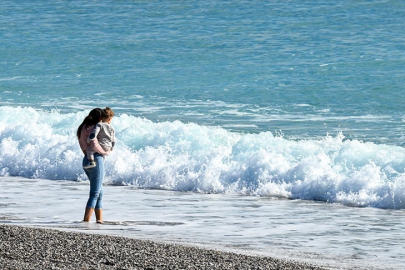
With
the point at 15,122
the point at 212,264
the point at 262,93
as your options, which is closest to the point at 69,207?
the point at 212,264

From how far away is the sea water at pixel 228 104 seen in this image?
43.6 feet

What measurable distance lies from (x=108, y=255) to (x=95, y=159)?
2.69 m

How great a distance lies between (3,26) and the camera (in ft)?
113

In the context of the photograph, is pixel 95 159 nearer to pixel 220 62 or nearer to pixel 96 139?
pixel 96 139

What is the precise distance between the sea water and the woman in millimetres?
648

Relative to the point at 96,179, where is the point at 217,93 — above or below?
above

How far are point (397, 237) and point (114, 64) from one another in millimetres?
18833

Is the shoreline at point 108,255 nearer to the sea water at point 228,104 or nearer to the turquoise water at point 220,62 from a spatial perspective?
the sea water at point 228,104

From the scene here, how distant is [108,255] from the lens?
8.23 metres

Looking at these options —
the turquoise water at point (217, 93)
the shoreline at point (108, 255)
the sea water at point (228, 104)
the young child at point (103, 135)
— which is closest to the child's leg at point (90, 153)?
the young child at point (103, 135)

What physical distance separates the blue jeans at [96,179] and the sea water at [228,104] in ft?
2.21

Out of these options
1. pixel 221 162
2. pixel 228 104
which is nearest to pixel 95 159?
pixel 221 162

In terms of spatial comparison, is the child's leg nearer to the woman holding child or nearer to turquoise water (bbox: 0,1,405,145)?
the woman holding child

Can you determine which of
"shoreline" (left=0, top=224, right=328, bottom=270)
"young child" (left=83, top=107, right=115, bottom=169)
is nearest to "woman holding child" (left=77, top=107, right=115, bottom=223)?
"young child" (left=83, top=107, right=115, bottom=169)
